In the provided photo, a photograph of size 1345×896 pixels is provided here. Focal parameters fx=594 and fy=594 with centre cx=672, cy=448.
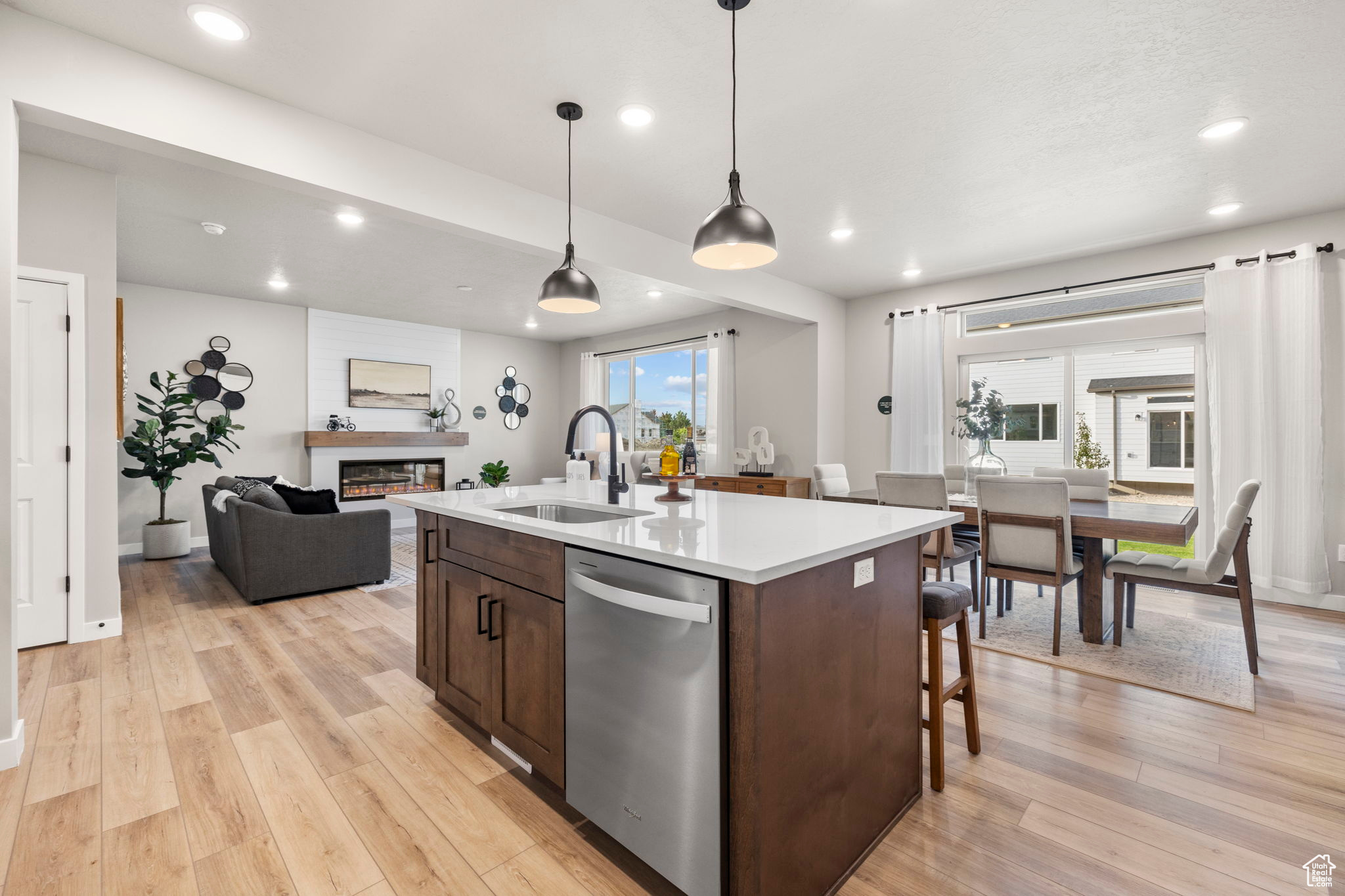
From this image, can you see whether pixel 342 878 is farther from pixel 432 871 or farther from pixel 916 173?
pixel 916 173

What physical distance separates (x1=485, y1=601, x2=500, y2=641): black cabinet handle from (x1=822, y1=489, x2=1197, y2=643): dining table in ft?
9.19

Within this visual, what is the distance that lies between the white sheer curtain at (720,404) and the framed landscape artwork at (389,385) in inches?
150

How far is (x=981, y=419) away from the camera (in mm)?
5348

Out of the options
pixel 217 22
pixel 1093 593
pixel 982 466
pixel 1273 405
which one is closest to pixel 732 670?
pixel 217 22

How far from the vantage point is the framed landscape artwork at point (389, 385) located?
7281 millimetres

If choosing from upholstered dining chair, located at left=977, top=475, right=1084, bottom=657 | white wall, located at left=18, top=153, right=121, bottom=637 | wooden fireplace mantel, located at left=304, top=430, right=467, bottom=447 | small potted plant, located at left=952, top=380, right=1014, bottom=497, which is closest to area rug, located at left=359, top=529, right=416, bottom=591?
wooden fireplace mantel, located at left=304, top=430, right=467, bottom=447

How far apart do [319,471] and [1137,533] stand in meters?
7.55

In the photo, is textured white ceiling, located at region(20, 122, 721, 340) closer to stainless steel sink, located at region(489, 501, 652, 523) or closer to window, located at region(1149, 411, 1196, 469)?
stainless steel sink, located at region(489, 501, 652, 523)

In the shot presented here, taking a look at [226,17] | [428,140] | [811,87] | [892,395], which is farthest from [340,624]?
[892,395]

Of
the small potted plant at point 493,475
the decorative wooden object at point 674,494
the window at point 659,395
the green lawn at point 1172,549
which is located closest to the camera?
the decorative wooden object at point 674,494

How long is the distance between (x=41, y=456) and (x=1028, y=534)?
5.19m

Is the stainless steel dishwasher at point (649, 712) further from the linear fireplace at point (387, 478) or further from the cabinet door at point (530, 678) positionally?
the linear fireplace at point (387, 478)

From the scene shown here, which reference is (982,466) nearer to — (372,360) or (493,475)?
(493,475)

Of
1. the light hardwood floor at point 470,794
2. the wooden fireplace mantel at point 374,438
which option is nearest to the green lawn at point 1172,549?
the light hardwood floor at point 470,794
